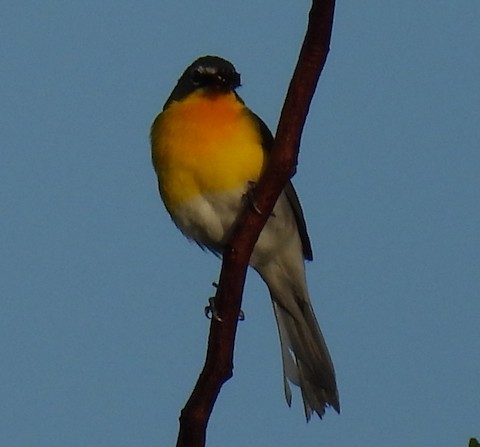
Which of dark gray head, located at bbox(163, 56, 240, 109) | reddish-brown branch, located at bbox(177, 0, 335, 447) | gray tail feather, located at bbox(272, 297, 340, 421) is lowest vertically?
reddish-brown branch, located at bbox(177, 0, 335, 447)

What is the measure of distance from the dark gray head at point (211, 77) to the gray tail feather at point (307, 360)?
1129 millimetres

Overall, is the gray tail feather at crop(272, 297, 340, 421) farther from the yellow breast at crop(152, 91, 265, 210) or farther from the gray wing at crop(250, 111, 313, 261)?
the yellow breast at crop(152, 91, 265, 210)

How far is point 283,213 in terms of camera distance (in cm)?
513

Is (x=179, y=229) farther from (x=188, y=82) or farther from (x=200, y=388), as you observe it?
(x=200, y=388)

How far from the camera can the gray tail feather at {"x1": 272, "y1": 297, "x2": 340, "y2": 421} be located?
16.1 ft

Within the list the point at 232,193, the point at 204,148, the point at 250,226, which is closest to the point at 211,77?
the point at 204,148

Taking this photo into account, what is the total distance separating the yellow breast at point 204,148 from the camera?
15.2ft

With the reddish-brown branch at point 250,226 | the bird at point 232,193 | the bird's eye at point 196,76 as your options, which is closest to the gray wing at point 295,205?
the bird at point 232,193

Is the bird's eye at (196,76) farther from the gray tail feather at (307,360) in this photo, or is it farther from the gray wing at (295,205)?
the gray tail feather at (307,360)

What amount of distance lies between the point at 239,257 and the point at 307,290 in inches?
84.7

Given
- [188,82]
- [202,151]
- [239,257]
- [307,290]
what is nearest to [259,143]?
[202,151]

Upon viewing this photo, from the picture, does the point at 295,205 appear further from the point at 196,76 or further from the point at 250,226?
the point at 250,226

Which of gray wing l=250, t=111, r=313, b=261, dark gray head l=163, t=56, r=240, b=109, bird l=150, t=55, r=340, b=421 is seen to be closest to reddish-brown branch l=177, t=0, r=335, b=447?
bird l=150, t=55, r=340, b=421

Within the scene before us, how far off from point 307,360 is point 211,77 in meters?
1.42
